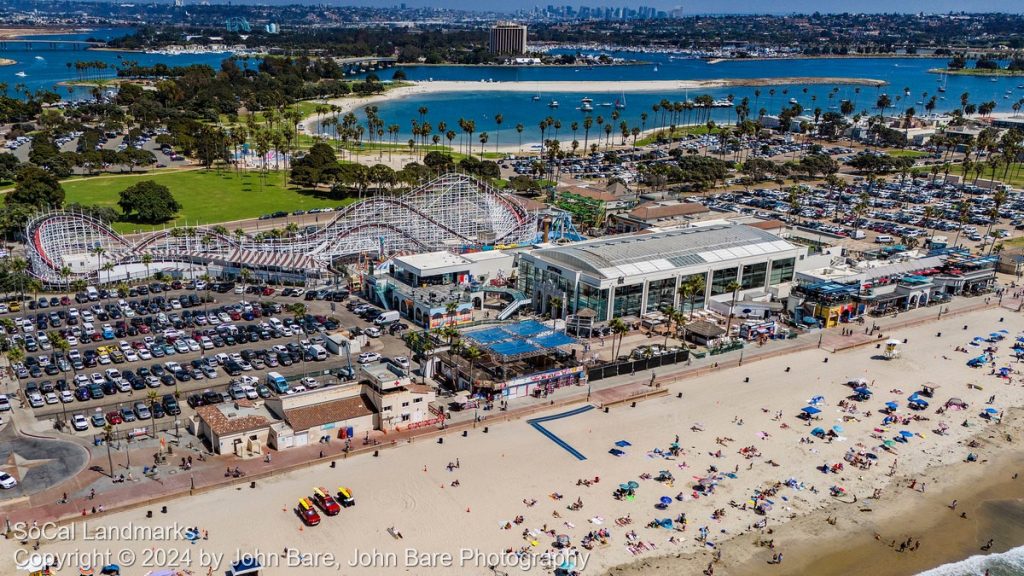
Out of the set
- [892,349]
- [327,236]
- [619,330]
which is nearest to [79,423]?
[619,330]

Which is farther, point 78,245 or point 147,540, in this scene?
point 78,245

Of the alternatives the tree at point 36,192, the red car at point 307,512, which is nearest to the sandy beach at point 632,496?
the red car at point 307,512

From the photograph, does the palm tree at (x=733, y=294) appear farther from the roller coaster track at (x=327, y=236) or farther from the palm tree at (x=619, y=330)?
the roller coaster track at (x=327, y=236)

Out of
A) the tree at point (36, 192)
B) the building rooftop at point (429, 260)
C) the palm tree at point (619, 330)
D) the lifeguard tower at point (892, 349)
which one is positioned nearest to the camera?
the palm tree at point (619, 330)

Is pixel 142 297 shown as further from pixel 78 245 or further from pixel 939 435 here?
pixel 939 435

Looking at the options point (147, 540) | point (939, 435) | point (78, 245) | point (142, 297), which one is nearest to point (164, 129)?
point (78, 245)

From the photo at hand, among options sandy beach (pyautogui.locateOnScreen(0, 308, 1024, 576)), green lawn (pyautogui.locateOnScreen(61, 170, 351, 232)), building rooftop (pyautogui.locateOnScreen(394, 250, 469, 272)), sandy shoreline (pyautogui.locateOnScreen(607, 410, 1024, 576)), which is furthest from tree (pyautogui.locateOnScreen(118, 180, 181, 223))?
sandy shoreline (pyautogui.locateOnScreen(607, 410, 1024, 576))
